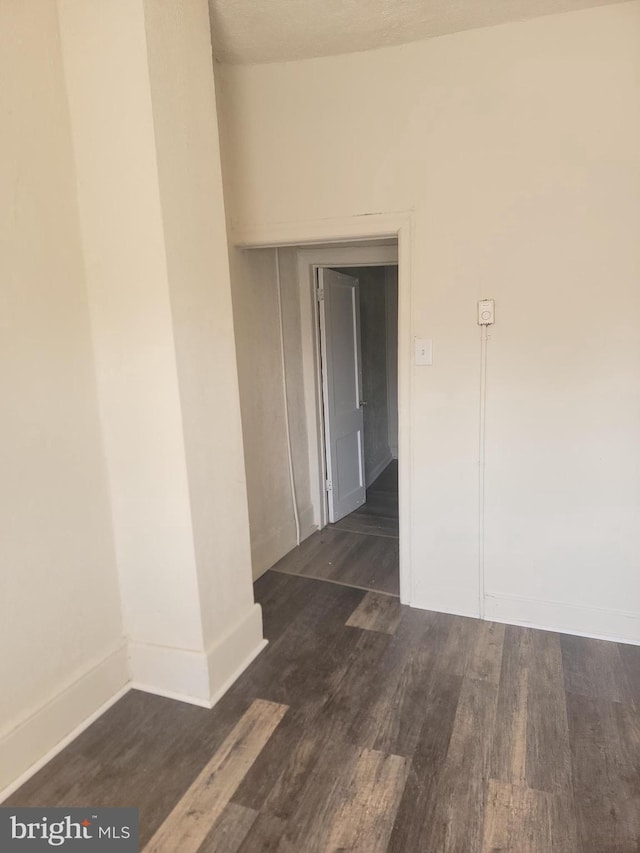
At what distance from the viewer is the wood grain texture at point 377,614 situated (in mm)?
2836

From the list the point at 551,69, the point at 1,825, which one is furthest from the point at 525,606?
the point at 551,69

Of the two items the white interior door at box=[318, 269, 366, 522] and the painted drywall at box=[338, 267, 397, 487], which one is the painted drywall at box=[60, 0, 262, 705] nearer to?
the white interior door at box=[318, 269, 366, 522]

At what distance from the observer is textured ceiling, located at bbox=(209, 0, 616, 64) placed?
227 cm

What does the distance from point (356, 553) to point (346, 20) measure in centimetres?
303

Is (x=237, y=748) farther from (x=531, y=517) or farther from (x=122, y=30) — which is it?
(x=122, y=30)

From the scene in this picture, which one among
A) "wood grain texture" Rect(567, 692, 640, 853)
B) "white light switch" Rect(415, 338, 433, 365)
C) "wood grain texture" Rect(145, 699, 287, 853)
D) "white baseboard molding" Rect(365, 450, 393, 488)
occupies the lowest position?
"wood grain texture" Rect(567, 692, 640, 853)

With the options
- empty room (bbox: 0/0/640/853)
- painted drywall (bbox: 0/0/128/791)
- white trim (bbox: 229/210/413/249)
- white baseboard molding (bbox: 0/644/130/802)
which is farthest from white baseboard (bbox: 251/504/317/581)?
white trim (bbox: 229/210/413/249)

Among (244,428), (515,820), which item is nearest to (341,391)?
(244,428)

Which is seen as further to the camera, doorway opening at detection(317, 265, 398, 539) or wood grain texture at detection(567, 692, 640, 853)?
doorway opening at detection(317, 265, 398, 539)

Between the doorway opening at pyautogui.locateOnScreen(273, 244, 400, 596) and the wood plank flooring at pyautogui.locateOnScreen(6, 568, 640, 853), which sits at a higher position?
the doorway opening at pyautogui.locateOnScreen(273, 244, 400, 596)

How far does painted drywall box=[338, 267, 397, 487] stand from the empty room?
2433 mm

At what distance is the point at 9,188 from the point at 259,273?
5.67 ft

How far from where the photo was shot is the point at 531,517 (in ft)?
8.86

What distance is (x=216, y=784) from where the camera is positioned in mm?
1854
